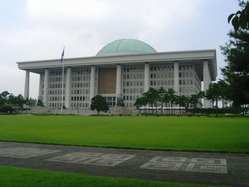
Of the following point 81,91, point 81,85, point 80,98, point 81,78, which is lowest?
point 80,98

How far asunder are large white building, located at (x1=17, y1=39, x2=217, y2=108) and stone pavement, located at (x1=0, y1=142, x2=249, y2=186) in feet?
320

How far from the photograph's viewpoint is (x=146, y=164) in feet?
32.1

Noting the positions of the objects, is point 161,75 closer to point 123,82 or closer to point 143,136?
point 123,82

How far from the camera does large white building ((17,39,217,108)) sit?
109 m

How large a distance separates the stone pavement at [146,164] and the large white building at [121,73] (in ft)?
320

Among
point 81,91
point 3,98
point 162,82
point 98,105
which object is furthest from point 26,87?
point 162,82

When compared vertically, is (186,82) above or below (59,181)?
above

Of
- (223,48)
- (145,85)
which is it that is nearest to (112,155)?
(223,48)

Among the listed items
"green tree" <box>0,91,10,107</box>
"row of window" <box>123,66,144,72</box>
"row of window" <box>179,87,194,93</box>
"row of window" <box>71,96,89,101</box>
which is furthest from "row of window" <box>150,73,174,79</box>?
"green tree" <box>0,91,10,107</box>

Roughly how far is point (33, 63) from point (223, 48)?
123 meters

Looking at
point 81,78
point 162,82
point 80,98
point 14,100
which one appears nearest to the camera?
point 14,100

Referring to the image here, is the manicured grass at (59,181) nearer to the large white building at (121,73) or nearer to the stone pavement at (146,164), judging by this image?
the stone pavement at (146,164)

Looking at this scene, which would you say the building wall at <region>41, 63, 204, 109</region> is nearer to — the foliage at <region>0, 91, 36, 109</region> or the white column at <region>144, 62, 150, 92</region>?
the white column at <region>144, 62, 150, 92</region>

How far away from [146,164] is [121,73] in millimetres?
111714
